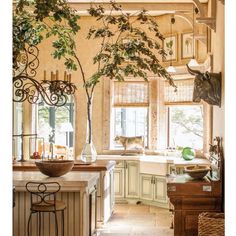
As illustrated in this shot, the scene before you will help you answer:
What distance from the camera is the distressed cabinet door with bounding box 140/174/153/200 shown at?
8547mm

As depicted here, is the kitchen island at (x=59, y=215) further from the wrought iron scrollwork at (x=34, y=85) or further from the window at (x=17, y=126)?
the window at (x=17, y=126)

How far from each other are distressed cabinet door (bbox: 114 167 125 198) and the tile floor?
0.84ft

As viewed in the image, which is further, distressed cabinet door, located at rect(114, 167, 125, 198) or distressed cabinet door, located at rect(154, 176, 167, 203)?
distressed cabinet door, located at rect(114, 167, 125, 198)

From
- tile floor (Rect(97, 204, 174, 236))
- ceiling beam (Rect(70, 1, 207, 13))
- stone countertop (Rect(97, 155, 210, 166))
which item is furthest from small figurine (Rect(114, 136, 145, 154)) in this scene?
ceiling beam (Rect(70, 1, 207, 13))

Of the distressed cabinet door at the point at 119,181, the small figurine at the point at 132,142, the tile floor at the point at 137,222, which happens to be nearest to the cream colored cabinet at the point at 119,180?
the distressed cabinet door at the point at 119,181

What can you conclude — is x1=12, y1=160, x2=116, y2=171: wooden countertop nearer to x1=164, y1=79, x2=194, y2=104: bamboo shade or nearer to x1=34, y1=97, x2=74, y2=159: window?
x1=164, y1=79, x2=194, y2=104: bamboo shade

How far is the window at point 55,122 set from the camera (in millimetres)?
9482

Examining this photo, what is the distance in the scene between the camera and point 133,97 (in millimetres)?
9227

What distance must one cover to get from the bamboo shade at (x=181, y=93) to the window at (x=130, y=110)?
466 millimetres

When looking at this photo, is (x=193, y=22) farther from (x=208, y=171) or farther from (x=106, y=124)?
(x=208, y=171)

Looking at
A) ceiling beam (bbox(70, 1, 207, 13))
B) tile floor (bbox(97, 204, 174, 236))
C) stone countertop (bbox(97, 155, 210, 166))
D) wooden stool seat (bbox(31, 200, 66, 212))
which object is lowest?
tile floor (bbox(97, 204, 174, 236))

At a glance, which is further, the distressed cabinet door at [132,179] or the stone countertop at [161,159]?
the distressed cabinet door at [132,179]
